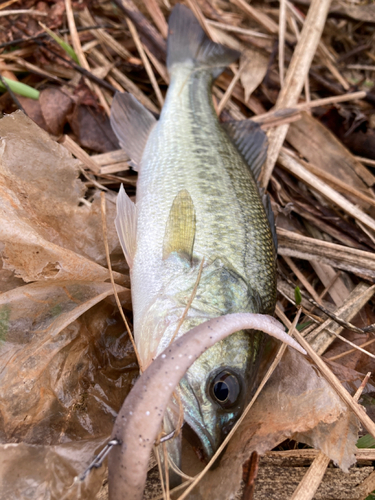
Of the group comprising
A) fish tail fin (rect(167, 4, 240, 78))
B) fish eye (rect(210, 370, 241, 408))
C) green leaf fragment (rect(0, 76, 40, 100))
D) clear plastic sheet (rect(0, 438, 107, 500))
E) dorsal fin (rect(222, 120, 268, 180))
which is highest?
fish tail fin (rect(167, 4, 240, 78))

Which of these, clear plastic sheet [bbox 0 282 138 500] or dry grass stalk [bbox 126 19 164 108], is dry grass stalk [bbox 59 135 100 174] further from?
clear plastic sheet [bbox 0 282 138 500]

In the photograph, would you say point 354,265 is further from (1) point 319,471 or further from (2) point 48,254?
(2) point 48,254

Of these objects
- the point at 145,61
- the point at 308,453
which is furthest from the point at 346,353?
the point at 145,61

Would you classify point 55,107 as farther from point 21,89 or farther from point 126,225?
point 126,225

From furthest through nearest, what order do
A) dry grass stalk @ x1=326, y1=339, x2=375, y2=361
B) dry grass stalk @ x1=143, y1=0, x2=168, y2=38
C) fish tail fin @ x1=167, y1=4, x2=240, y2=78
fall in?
dry grass stalk @ x1=143, y1=0, x2=168, y2=38 → fish tail fin @ x1=167, y1=4, x2=240, y2=78 → dry grass stalk @ x1=326, y1=339, x2=375, y2=361

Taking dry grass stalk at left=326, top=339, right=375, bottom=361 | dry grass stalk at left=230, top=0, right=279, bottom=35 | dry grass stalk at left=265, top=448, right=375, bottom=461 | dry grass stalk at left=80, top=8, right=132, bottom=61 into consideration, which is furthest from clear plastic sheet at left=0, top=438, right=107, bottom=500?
dry grass stalk at left=230, top=0, right=279, bottom=35

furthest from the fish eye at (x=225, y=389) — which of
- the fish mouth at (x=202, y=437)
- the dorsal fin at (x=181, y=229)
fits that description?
the dorsal fin at (x=181, y=229)

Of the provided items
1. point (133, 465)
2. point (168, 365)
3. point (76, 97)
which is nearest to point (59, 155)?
point (76, 97)
